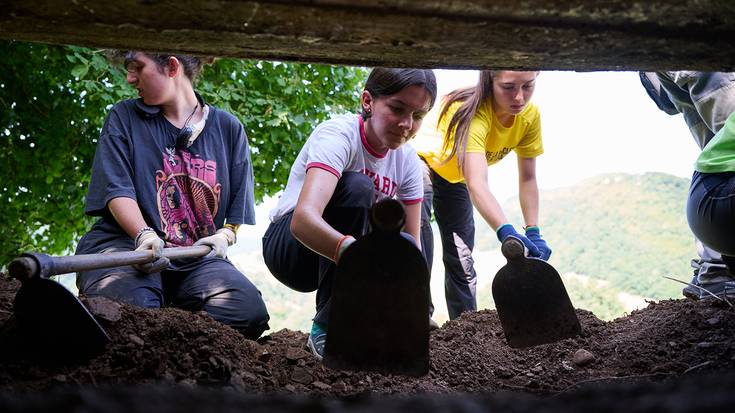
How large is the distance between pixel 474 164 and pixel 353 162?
2.90ft

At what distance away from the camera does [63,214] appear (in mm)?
4816

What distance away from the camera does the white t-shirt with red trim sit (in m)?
2.43

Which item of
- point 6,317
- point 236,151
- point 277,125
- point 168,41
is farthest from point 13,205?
point 168,41

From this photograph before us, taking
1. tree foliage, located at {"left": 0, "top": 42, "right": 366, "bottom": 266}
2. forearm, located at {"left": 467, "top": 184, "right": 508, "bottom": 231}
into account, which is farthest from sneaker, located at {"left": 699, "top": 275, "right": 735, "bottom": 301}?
tree foliage, located at {"left": 0, "top": 42, "right": 366, "bottom": 266}

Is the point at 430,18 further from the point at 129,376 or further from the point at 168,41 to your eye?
the point at 129,376

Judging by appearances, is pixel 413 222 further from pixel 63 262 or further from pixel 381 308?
pixel 63 262

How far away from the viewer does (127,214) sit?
2.63m

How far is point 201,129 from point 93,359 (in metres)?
1.48

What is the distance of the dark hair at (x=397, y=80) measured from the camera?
2.43 metres

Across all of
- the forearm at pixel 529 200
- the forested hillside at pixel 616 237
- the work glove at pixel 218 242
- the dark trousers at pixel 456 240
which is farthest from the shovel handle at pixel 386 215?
the forested hillside at pixel 616 237

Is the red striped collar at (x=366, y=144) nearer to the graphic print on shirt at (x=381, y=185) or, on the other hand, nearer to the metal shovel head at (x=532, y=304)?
the graphic print on shirt at (x=381, y=185)

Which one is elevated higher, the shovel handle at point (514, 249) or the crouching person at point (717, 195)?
the crouching person at point (717, 195)

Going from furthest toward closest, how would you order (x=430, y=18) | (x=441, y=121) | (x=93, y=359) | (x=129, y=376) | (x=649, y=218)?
(x=649, y=218) < (x=441, y=121) < (x=93, y=359) < (x=129, y=376) < (x=430, y=18)

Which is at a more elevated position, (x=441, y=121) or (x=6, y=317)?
(x=441, y=121)
